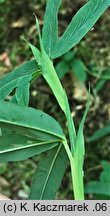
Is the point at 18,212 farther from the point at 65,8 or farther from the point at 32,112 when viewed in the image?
the point at 65,8

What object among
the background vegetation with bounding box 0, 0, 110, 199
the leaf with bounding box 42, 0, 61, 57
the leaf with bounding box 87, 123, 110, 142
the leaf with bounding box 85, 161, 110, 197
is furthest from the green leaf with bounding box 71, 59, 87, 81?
the leaf with bounding box 42, 0, 61, 57

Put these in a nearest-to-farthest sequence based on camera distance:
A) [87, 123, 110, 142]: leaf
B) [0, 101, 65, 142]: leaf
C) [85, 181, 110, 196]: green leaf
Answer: [0, 101, 65, 142]: leaf, [85, 181, 110, 196]: green leaf, [87, 123, 110, 142]: leaf

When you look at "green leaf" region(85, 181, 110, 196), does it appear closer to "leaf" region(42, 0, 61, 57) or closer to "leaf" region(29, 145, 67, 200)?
"leaf" region(29, 145, 67, 200)

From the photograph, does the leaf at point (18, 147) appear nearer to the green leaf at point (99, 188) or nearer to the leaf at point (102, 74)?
the green leaf at point (99, 188)

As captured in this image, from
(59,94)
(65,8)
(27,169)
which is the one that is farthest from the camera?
(65,8)

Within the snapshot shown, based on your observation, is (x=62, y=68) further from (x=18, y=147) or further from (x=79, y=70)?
(x=18, y=147)

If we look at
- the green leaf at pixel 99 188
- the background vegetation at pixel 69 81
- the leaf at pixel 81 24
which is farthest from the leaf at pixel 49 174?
the background vegetation at pixel 69 81

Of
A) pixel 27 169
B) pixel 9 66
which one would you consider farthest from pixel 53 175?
pixel 9 66
